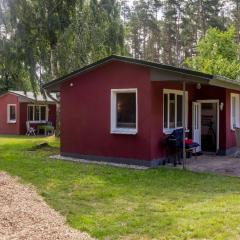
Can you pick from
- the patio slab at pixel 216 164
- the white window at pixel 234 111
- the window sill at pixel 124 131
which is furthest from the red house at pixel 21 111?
the patio slab at pixel 216 164

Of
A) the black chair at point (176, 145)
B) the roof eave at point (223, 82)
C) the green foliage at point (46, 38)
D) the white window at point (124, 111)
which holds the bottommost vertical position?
the black chair at point (176, 145)

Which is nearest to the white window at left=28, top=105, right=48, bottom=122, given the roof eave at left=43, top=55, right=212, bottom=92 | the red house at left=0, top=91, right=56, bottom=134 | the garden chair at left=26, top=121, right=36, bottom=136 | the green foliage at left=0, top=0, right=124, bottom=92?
the red house at left=0, top=91, right=56, bottom=134

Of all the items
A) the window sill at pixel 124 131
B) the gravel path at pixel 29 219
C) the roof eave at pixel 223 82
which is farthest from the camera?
the window sill at pixel 124 131

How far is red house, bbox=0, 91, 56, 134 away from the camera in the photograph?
2696cm

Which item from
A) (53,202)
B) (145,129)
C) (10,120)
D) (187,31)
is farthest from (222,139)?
(187,31)

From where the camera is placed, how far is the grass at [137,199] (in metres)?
5.70

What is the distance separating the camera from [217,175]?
10.5 meters

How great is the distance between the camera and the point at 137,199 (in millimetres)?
7758

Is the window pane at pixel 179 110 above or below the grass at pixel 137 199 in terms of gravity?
above

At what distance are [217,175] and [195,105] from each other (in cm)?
515

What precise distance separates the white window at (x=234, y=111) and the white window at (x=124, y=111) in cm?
515

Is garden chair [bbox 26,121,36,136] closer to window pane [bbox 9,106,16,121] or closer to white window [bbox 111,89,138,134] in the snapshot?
window pane [bbox 9,106,16,121]

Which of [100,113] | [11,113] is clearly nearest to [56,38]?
[100,113]

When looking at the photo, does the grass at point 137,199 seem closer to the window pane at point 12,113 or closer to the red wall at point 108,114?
the red wall at point 108,114
